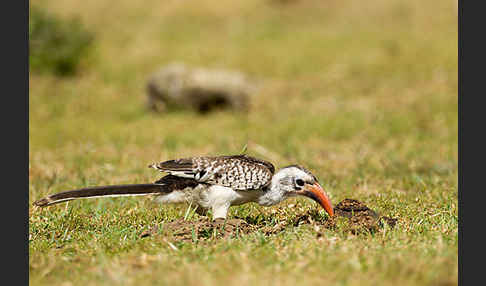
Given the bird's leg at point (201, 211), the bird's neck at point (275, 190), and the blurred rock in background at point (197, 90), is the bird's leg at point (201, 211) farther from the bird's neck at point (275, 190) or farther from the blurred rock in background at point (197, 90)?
the blurred rock in background at point (197, 90)

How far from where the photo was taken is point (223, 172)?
484cm

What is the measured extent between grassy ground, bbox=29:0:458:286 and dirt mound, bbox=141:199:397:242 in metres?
0.13

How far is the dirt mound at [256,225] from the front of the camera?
14.7 feet

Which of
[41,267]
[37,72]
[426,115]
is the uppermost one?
[37,72]

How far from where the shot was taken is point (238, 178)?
189 inches

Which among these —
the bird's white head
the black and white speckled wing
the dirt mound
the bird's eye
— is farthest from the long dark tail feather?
the bird's eye

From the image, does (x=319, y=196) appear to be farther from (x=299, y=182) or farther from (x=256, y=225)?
(x=256, y=225)

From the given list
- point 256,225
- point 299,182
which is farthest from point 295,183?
point 256,225

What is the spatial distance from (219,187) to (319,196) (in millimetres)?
785

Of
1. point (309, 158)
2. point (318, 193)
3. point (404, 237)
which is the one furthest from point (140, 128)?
point (404, 237)

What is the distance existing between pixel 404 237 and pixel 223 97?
9.60 metres

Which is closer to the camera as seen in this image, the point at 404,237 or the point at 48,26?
the point at 404,237

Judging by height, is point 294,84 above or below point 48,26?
below

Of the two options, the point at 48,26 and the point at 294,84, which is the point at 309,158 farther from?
the point at 48,26
